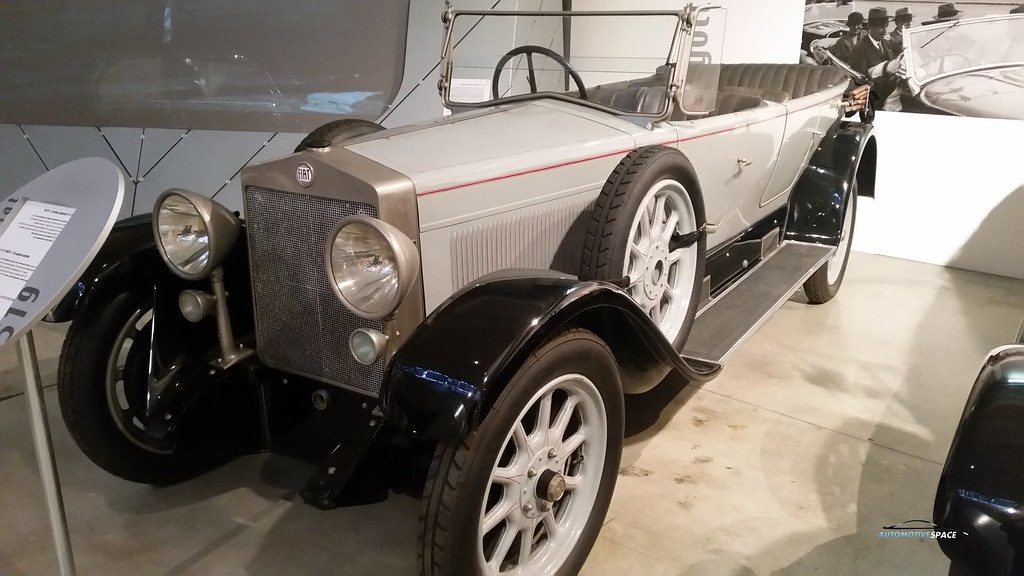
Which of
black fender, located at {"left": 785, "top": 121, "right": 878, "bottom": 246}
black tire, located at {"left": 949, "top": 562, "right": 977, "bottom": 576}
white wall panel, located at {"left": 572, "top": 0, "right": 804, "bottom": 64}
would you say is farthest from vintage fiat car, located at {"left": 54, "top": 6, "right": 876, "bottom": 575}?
white wall panel, located at {"left": 572, "top": 0, "right": 804, "bottom": 64}

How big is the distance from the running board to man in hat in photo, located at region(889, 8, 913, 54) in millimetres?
2310

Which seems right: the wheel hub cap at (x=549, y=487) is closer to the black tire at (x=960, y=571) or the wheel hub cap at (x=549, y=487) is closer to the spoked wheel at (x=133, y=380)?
the black tire at (x=960, y=571)

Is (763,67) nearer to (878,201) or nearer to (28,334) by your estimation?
(878,201)

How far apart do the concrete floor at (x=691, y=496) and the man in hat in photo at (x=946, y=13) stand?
2656 millimetres

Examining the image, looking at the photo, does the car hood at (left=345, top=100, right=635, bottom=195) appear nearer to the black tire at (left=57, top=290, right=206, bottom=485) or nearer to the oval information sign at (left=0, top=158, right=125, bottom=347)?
the oval information sign at (left=0, top=158, right=125, bottom=347)

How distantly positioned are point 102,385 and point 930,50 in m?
5.58

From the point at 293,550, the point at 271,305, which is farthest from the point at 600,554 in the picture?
the point at 271,305

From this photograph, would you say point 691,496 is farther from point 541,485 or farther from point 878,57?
point 878,57

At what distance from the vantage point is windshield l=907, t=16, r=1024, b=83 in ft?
16.1

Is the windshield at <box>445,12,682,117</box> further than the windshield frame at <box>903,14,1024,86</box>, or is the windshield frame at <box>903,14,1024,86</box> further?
the windshield frame at <box>903,14,1024,86</box>

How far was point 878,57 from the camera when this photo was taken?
5508 mm

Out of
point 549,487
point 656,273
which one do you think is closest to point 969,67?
point 656,273

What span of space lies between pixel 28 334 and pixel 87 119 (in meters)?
3.95

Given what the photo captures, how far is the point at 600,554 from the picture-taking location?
7.57 ft
